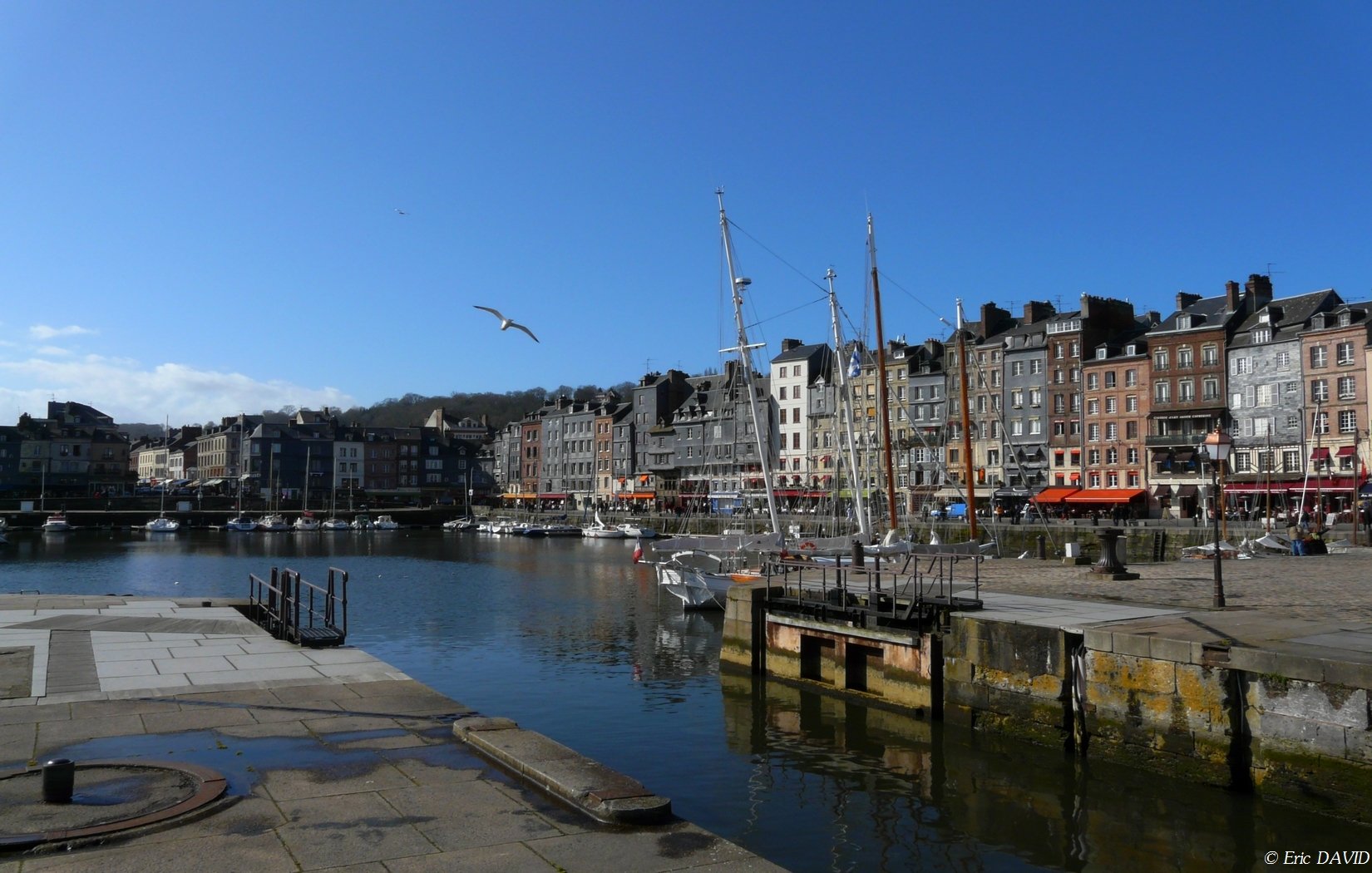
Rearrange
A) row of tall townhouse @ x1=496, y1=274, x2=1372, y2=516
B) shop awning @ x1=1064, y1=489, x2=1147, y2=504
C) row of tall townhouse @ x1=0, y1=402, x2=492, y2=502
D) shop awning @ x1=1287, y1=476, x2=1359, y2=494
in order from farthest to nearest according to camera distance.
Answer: row of tall townhouse @ x1=0, y1=402, x2=492, y2=502, shop awning @ x1=1064, y1=489, x2=1147, y2=504, row of tall townhouse @ x1=496, y1=274, x2=1372, y2=516, shop awning @ x1=1287, y1=476, x2=1359, y2=494

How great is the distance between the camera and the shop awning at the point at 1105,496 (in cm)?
8269

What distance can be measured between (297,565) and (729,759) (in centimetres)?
6145

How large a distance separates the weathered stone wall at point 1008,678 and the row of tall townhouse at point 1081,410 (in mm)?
25557

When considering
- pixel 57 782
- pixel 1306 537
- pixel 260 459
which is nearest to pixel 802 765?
pixel 57 782

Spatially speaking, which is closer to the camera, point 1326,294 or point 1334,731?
point 1334,731

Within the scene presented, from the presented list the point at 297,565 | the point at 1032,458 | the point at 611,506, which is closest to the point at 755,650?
the point at 297,565

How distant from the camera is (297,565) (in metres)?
72.9

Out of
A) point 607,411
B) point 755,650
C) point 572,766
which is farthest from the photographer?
point 607,411

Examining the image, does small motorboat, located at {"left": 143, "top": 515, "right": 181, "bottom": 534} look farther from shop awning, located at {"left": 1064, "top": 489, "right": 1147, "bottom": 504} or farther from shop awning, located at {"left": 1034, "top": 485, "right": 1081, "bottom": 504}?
shop awning, located at {"left": 1064, "top": 489, "right": 1147, "bottom": 504}

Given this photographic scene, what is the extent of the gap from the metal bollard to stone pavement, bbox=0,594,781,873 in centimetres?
16

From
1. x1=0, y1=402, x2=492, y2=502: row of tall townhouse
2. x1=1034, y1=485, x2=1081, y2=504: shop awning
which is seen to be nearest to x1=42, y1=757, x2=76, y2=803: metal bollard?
x1=1034, y1=485, x2=1081, y2=504: shop awning

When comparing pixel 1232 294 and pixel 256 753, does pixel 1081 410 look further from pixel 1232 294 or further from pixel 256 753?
pixel 256 753

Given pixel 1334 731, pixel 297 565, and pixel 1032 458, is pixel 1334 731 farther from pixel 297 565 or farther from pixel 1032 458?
pixel 1032 458

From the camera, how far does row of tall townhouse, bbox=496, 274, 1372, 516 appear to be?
72.8 meters
